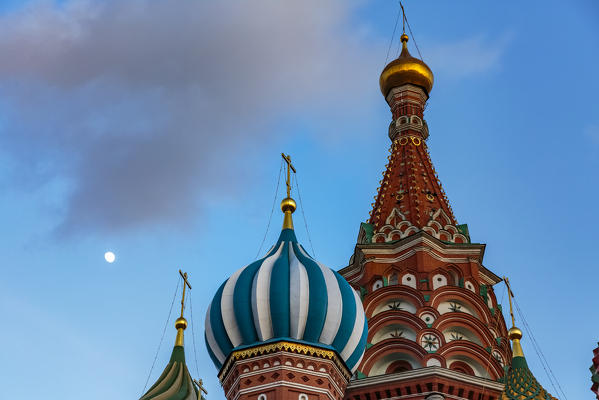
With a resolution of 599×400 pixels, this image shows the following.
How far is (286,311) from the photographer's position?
44.1ft

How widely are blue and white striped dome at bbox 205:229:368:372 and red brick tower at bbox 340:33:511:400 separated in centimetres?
211

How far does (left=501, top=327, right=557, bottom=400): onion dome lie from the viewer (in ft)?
47.1

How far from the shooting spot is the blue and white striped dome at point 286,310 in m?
13.5

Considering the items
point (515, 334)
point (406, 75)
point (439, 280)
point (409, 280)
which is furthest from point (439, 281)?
point (406, 75)

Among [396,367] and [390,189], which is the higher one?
[390,189]

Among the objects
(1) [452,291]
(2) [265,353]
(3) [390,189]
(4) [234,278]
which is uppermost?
(3) [390,189]

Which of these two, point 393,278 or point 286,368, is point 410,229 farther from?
point 286,368

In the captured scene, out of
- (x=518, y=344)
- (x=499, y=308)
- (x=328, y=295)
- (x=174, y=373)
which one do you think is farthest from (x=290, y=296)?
(x=499, y=308)

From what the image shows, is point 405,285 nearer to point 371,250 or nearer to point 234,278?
point 371,250

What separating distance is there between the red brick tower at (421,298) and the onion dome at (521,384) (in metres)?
0.83

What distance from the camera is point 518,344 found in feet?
50.1

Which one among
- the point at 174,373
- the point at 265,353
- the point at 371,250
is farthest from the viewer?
the point at 371,250

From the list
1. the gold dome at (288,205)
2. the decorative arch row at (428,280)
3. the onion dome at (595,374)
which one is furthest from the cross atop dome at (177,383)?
the onion dome at (595,374)

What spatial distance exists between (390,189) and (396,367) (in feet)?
11.0
